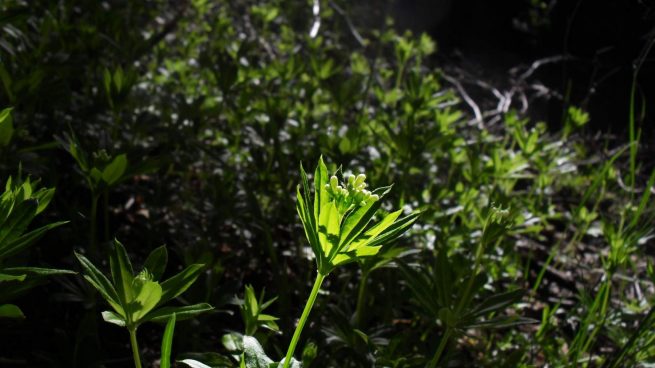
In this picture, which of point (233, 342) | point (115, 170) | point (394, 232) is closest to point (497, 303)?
point (394, 232)

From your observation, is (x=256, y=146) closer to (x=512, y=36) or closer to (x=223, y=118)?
(x=223, y=118)

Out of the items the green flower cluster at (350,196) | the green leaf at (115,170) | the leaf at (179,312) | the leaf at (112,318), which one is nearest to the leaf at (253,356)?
the leaf at (179,312)

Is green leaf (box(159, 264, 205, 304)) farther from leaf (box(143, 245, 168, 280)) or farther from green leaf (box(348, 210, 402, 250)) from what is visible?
green leaf (box(348, 210, 402, 250))

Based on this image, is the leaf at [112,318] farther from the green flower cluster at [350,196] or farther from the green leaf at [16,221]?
the green flower cluster at [350,196]

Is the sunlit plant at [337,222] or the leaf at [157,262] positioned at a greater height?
the sunlit plant at [337,222]

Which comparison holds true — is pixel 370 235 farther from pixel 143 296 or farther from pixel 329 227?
pixel 143 296

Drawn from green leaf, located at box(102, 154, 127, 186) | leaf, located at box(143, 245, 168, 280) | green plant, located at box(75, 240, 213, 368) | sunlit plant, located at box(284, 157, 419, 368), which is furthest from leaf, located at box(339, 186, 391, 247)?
green leaf, located at box(102, 154, 127, 186)
